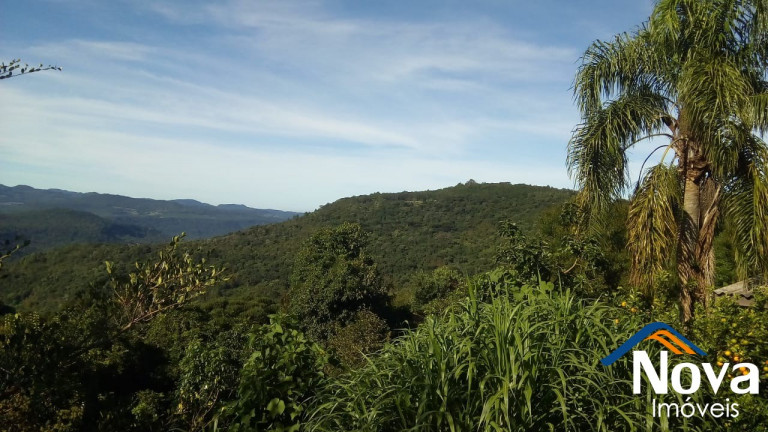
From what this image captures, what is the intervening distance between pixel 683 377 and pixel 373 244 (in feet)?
189

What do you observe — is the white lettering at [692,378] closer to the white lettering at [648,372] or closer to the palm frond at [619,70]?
the white lettering at [648,372]

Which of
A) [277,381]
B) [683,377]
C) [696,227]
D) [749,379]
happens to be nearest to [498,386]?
[683,377]

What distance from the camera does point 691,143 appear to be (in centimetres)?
561

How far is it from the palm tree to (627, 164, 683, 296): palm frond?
1 cm

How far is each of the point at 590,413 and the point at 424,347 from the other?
3.50 ft

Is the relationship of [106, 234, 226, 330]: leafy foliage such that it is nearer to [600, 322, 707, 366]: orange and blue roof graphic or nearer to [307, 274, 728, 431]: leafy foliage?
[307, 274, 728, 431]: leafy foliage

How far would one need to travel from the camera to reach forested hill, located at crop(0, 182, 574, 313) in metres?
43.5

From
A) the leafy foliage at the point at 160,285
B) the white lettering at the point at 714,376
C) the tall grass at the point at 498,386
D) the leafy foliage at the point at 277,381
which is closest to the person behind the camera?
the tall grass at the point at 498,386

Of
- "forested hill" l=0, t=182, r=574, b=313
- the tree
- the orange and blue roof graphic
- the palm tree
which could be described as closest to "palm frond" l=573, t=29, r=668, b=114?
the palm tree

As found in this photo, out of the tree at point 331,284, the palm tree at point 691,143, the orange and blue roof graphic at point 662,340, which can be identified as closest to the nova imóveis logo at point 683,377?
the orange and blue roof graphic at point 662,340

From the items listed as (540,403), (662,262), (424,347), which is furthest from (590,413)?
(662,262)

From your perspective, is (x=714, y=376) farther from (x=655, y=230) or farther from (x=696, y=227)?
(x=696, y=227)

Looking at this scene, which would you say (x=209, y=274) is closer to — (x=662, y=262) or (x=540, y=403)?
(x=540, y=403)

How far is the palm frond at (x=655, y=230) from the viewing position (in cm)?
545
